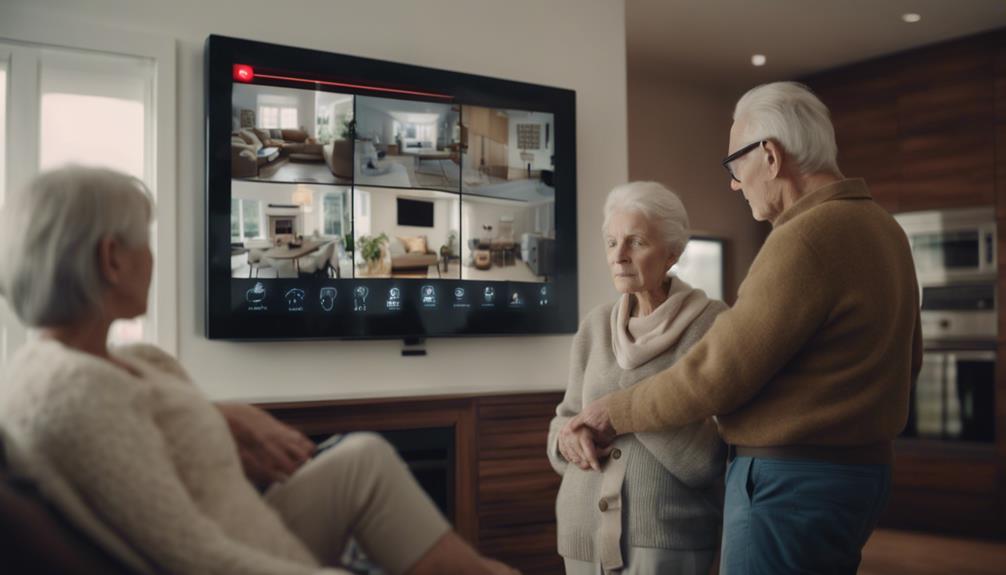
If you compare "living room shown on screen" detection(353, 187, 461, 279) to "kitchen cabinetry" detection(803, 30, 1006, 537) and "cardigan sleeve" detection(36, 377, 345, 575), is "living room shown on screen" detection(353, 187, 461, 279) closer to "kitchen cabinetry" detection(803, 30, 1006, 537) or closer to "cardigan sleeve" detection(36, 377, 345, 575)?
"cardigan sleeve" detection(36, 377, 345, 575)

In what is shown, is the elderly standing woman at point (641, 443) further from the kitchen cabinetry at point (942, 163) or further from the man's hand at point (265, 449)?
the kitchen cabinetry at point (942, 163)

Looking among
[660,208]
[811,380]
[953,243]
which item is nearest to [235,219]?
[660,208]

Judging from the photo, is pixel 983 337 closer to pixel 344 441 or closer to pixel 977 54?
pixel 977 54

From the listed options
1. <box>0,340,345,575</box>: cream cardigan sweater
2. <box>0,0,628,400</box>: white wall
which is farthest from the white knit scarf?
<box>0,0,628,400</box>: white wall

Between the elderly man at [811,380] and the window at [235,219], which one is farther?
the window at [235,219]

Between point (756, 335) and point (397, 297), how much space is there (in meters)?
1.86

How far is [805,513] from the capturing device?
5.00ft

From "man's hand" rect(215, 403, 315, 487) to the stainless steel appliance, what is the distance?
4.65 meters

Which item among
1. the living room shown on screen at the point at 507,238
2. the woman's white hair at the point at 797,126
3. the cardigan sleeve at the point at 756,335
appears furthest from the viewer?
the living room shown on screen at the point at 507,238

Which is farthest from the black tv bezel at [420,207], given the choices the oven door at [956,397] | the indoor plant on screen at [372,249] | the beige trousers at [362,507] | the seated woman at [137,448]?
the oven door at [956,397]

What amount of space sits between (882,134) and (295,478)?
5079 millimetres

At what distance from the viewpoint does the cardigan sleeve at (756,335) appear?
1.49m

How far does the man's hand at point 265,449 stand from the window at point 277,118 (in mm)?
1744

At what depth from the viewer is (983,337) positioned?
15.9 ft
